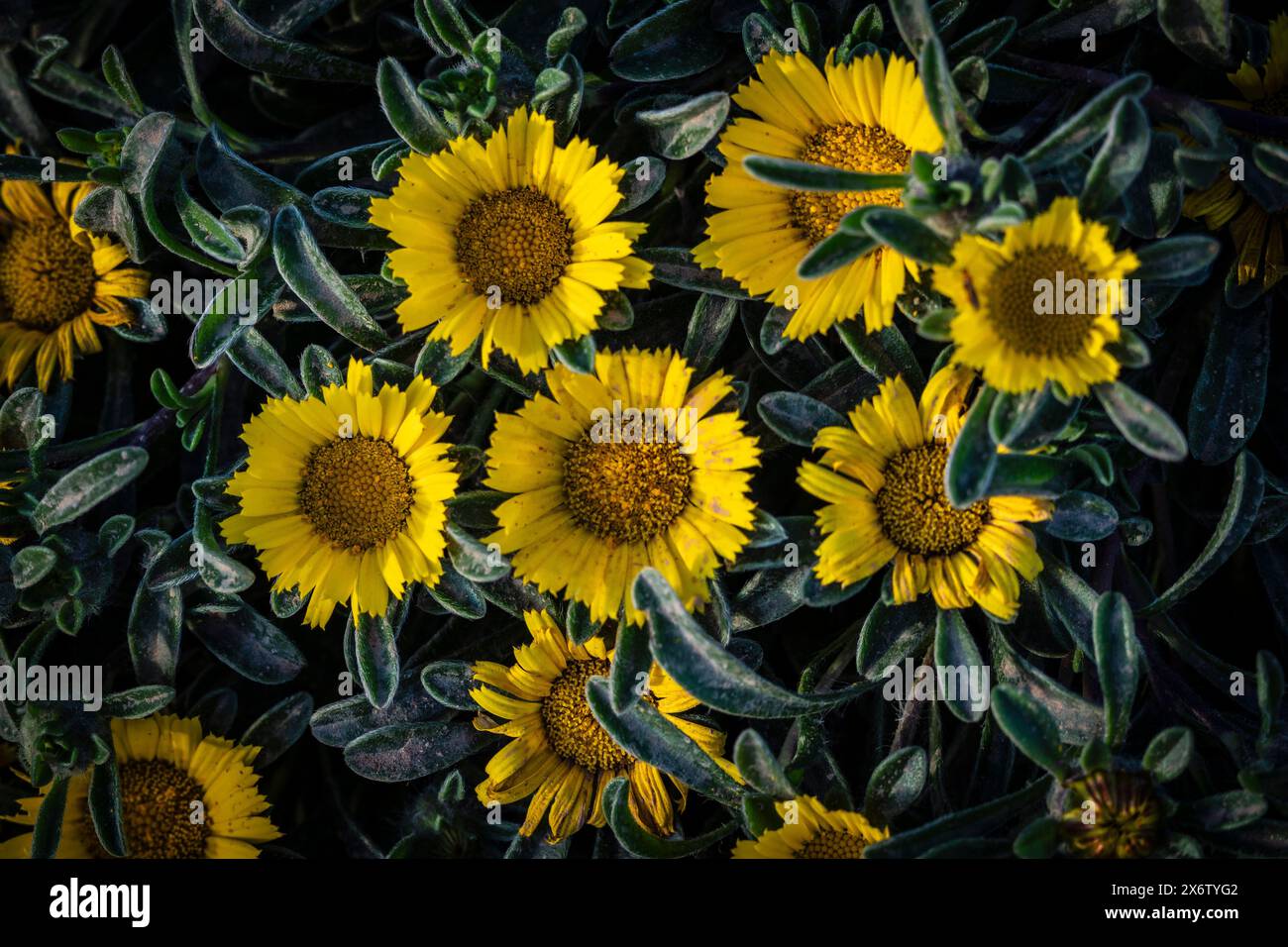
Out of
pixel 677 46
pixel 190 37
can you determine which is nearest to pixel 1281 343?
pixel 677 46

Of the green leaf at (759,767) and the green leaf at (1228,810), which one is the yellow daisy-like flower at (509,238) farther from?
the green leaf at (1228,810)

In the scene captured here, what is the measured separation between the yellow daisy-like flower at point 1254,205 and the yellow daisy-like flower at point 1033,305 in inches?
15.2

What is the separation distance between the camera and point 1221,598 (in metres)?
1.96

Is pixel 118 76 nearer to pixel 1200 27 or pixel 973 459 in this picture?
pixel 973 459

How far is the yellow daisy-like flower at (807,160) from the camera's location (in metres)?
1.55

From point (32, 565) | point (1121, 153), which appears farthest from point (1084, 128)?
point (32, 565)

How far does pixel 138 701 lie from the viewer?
5.82 ft

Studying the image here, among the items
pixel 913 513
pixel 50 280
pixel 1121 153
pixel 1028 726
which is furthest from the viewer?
pixel 50 280

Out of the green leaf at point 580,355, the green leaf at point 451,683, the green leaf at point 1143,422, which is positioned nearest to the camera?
the green leaf at point 1143,422

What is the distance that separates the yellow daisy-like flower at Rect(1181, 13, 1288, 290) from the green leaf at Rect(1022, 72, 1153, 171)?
280mm

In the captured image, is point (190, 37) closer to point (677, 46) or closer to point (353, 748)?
point (677, 46)

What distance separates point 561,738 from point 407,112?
36.6 inches

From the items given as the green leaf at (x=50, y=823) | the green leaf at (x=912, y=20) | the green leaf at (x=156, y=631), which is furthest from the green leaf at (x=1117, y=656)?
the green leaf at (x=50, y=823)

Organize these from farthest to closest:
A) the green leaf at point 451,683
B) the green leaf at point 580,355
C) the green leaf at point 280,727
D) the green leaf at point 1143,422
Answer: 1. the green leaf at point 280,727
2. the green leaf at point 451,683
3. the green leaf at point 580,355
4. the green leaf at point 1143,422
